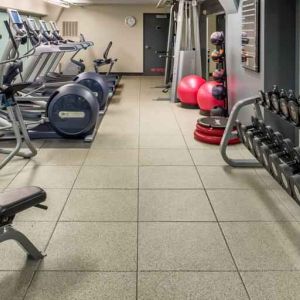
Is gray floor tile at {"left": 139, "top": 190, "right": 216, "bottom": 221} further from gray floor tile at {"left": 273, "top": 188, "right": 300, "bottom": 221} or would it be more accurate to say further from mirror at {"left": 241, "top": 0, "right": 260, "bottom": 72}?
mirror at {"left": 241, "top": 0, "right": 260, "bottom": 72}

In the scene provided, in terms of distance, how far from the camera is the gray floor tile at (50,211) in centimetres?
293

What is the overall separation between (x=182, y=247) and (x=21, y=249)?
0.98m

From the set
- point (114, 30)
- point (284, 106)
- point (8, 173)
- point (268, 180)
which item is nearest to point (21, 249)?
point (8, 173)

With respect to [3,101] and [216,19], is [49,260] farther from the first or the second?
[216,19]

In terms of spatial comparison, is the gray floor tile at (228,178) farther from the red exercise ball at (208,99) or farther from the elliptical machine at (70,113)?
the red exercise ball at (208,99)

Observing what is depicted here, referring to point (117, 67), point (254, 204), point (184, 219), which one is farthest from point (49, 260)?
point (117, 67)

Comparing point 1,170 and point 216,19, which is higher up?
point 216,19

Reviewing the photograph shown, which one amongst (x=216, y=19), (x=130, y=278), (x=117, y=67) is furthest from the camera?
(x=117, y=67)

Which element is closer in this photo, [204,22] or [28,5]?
[204,22]

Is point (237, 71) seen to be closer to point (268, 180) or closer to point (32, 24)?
point (268, 180)

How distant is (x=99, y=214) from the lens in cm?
301

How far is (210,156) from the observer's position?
14.7ft

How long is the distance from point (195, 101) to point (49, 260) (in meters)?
5.40

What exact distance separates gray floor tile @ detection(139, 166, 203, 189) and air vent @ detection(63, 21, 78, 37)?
34.1 feet
